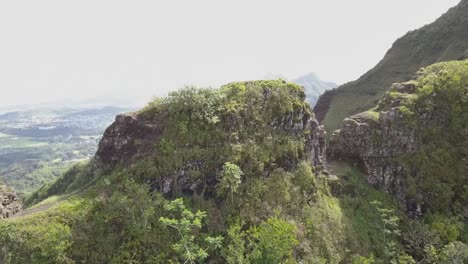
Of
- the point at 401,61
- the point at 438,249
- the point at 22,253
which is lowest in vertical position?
the point at 438,249

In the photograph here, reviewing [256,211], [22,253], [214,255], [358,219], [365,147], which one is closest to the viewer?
[22,253]

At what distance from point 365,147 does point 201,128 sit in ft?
101

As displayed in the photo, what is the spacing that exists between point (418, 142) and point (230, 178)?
117ft

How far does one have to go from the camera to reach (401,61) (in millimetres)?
106062

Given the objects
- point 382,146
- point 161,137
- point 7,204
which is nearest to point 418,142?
point 382,146

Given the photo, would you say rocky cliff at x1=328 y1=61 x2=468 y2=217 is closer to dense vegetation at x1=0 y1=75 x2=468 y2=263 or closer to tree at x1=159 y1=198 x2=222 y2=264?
dense vegetation at x1=0 y1=75 x2=468 y2=263

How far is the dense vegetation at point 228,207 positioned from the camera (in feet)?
126

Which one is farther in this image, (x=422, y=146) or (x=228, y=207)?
(x=422, y=146)

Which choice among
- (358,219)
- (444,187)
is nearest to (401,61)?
(444,187)

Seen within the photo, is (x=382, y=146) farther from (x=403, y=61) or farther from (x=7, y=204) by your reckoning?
(x=7, y=204)

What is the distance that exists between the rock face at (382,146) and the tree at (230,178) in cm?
2806

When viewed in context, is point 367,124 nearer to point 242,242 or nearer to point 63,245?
→ point 242,242

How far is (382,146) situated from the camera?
6253cm

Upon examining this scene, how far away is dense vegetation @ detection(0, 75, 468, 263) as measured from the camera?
38.4 meters
